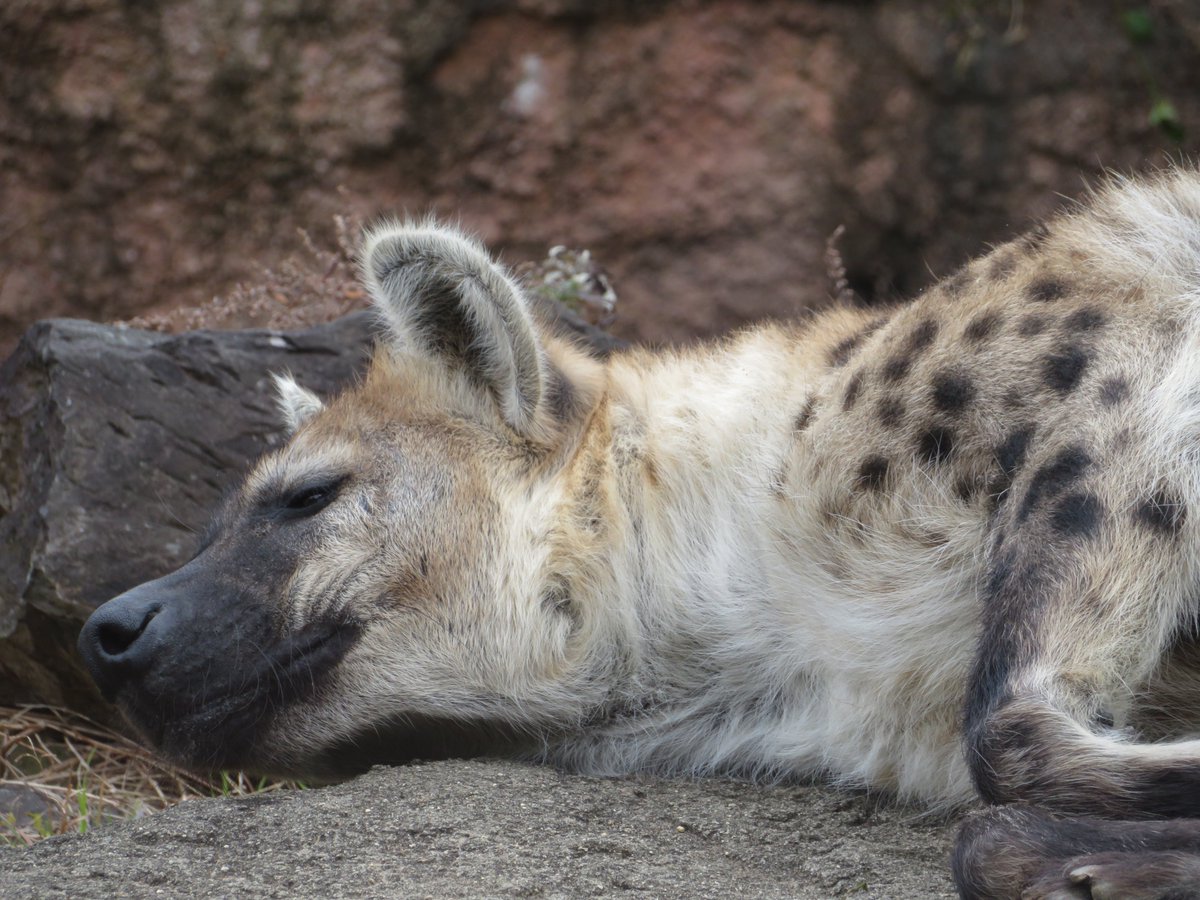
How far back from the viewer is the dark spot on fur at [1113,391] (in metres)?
2.81

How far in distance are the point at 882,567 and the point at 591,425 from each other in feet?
3.00

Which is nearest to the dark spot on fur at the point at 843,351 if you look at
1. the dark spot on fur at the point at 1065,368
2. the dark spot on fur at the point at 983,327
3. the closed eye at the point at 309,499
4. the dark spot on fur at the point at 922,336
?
the dark spot on fur at the point at 922,336

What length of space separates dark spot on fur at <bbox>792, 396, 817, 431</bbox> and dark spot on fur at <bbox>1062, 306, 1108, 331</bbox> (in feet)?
1.97

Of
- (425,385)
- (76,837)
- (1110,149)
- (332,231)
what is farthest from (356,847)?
(1110,149)

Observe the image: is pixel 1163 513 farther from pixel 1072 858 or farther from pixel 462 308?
pixel 462 308

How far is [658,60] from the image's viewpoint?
7777 millimetres

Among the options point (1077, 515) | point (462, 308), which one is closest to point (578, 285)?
point (462, 308)

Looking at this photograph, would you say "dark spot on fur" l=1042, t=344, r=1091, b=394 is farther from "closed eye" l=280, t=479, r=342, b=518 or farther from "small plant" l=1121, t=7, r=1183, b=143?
"small plant" l=1121, t=7, r=1183, b=143

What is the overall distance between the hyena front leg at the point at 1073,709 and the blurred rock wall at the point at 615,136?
511 cm

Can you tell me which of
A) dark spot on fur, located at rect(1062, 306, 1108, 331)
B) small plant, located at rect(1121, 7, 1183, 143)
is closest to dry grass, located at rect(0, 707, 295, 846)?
dark spot on fur, located at rect(1062, 306, 1108, 331)

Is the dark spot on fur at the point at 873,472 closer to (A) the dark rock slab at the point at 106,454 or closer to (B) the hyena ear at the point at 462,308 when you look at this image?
(B) the hyena ear at the point at 462,308

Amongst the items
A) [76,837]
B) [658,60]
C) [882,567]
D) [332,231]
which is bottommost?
[76,837]

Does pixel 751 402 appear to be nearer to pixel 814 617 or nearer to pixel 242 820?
pixel 814 617

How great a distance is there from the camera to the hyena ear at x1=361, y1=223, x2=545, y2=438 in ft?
12.1
